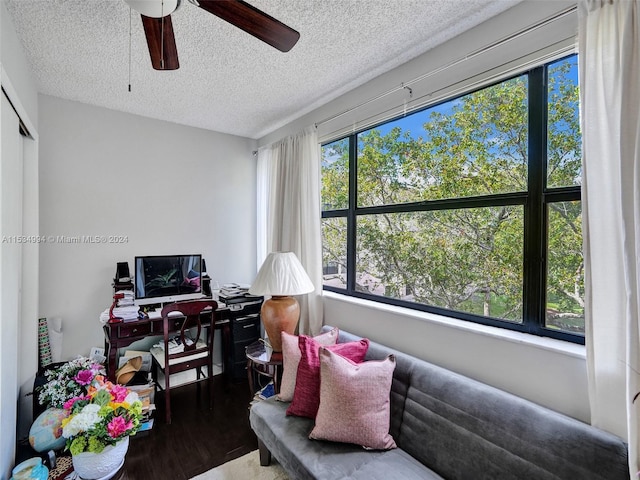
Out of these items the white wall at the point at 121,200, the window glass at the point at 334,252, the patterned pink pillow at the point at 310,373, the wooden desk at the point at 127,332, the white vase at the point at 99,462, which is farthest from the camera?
the window glass at the point at 334,252

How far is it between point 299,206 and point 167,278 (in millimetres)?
1397

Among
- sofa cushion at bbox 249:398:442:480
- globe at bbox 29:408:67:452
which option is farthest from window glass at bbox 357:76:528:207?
globe at bbox 29:408:67:452

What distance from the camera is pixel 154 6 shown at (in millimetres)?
1241

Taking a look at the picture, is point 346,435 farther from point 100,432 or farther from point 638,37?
point 638,37

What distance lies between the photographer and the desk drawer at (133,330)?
243 cm

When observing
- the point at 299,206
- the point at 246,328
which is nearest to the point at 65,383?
the point at 246,328

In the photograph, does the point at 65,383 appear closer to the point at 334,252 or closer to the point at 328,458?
the point at 328,458

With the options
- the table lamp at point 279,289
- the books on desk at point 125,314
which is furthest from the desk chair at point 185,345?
the table lamp at point 279,289

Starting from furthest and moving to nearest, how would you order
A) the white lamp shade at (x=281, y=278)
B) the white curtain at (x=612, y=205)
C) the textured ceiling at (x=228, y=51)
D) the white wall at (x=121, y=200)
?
1. the white wall at (x=121, y=200)
2. the white lamp shade at (x=281, y=278)
3. the textured ceiling at (x=228, y=51)
4. the white curtain at (x=612, y=205)

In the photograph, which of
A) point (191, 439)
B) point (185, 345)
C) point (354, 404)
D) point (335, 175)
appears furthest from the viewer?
point (335, 175)

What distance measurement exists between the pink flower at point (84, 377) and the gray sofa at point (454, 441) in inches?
46.0

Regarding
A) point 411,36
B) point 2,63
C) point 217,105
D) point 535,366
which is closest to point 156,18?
point 2,63

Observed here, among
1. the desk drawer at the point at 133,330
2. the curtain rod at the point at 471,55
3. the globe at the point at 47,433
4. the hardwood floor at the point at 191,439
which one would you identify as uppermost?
the curtain rod at the point at 471,55

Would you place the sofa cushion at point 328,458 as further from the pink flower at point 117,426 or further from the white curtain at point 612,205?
the white curtain at point 612,205
